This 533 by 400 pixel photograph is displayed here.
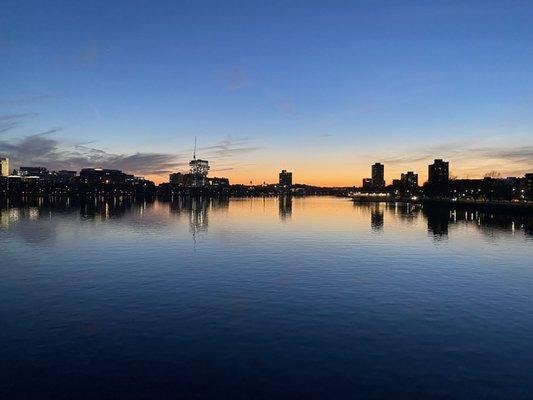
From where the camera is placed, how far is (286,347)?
22.0 metres

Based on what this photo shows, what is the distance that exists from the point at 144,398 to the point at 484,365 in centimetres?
1498

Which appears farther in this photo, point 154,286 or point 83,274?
point 83,274

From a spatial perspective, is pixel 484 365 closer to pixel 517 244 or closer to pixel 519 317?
pixel 519 317

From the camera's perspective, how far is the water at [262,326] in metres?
18.1

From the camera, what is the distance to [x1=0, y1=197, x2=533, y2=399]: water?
59.3ft

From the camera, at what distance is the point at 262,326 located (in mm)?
25203

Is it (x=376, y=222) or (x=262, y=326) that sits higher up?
(x=262, y=326)

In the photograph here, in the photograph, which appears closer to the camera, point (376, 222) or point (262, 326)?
point (262, 326)

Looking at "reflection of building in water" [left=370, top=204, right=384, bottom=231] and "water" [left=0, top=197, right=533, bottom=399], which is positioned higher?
"water" [left=0, top=197, right=533, bottom=399]

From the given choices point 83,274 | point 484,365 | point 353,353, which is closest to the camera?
point 484,365

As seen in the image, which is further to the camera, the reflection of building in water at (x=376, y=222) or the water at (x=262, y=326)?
the reflection of building in water at (x=376, y=222)

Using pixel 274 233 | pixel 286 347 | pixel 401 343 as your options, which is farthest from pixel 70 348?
pixel 274 233

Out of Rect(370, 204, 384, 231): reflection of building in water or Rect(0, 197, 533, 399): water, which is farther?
Rect(370, 204, 384, 231): reflection of building in water

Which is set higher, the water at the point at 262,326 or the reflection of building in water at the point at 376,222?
the water at the point at 262,326
